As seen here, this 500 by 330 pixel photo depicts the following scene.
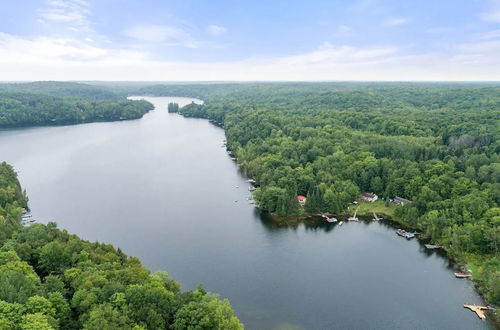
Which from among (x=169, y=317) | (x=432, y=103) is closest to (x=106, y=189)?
(x=169, y=317)

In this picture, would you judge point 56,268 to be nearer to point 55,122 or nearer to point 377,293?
point 377,293

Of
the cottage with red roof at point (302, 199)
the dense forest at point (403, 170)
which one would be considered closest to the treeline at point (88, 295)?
the dense forest at point (403, 170)

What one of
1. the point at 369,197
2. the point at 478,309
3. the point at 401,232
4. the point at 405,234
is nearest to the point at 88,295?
the point at 478,309

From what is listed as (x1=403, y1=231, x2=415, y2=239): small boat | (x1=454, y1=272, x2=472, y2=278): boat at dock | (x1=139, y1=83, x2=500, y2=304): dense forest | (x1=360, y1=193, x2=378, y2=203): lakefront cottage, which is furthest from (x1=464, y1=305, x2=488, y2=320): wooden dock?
(x1=360, y1=193, x2=378, y2=203): lakefront cottage

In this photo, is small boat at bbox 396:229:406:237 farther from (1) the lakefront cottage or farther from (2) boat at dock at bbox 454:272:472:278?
(2) boat at dock at bbox 454:272:472:278

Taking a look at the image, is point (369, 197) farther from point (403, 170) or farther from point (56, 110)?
point (56, 110)

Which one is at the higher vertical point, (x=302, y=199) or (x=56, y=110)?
(x=56, y=110)
